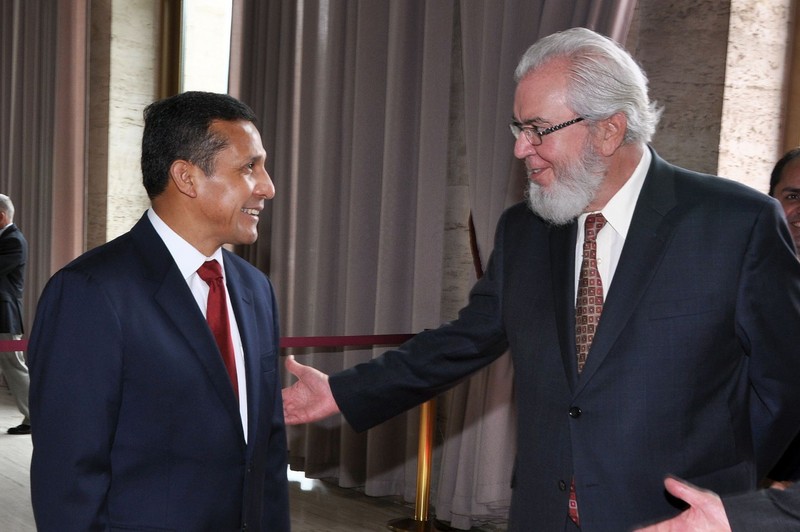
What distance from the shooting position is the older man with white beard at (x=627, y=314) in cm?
203

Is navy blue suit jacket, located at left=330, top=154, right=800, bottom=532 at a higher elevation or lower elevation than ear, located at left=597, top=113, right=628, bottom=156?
lower

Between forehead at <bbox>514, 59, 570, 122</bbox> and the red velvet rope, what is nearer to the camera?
forehead at <bbox>514, 59, 570, 122</bbox>

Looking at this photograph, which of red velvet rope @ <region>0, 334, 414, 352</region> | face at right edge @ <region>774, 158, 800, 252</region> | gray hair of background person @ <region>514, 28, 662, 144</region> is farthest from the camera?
red velvet rope @ <region>0, 334, 414, 352</region>

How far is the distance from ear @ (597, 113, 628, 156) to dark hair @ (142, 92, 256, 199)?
3.09ft

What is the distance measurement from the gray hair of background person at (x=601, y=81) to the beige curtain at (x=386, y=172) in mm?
1981

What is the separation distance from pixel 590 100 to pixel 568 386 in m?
0.71

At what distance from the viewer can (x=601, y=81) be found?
222cm

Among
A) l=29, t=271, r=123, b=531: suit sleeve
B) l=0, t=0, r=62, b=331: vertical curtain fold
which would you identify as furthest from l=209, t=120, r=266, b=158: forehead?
l=0, t=0, r=62, b=331: vertical curtain fold

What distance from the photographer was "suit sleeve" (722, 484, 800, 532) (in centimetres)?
162

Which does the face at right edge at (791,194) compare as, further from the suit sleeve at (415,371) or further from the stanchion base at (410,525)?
the stanchion base at (410,525)

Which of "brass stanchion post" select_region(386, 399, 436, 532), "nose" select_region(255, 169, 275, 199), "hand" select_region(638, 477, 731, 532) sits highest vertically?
"nose" select_region(255, 169, 275, 199)

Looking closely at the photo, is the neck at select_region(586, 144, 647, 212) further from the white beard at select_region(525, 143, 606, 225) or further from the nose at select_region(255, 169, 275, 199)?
A: the nose at select_region(255, 169, 275, 199)

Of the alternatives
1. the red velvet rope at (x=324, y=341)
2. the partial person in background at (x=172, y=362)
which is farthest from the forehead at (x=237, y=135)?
the red velvet rope at (x=324, y=341)

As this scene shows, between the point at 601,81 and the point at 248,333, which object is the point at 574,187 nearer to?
the point at 601,81
